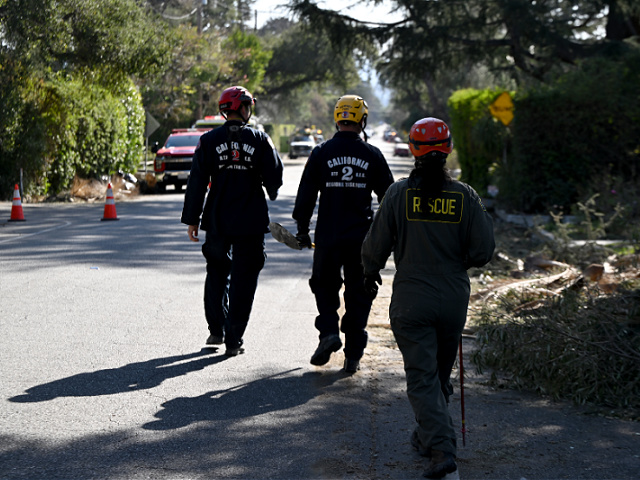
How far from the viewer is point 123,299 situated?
347 inches

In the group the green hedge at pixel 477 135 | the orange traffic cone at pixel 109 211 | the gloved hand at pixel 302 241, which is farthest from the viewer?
the green hedge at pixel 477 135

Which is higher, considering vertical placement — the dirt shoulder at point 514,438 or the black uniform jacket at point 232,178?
the black uniform jacket at point 232,178

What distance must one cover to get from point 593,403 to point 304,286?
204 inches

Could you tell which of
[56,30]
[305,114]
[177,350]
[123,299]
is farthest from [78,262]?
[305,114]

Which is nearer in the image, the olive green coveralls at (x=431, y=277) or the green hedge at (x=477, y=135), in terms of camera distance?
the olive green coveralls at (x=431, y=277)

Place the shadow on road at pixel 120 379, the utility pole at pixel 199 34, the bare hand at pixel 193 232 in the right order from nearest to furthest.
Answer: the shadow on road at pixel 120 379
the bare hand at pixel 193 232
the utility pole at pixel 199 34

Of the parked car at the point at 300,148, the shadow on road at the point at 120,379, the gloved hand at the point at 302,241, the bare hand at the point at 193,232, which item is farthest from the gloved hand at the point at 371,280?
the parked car at the point at 300,148

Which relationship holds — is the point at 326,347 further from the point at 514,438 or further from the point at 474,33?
the point at 474,33

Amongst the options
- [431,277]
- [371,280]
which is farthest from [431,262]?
[371,280]

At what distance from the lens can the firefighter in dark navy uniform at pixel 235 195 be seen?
21.6ft

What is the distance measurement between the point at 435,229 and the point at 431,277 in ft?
0.81

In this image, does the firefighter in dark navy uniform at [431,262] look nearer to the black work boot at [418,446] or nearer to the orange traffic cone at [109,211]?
the black work boot at [418,446]

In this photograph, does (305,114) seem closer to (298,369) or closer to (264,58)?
(264,58)

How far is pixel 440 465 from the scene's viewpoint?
13.8 ft
